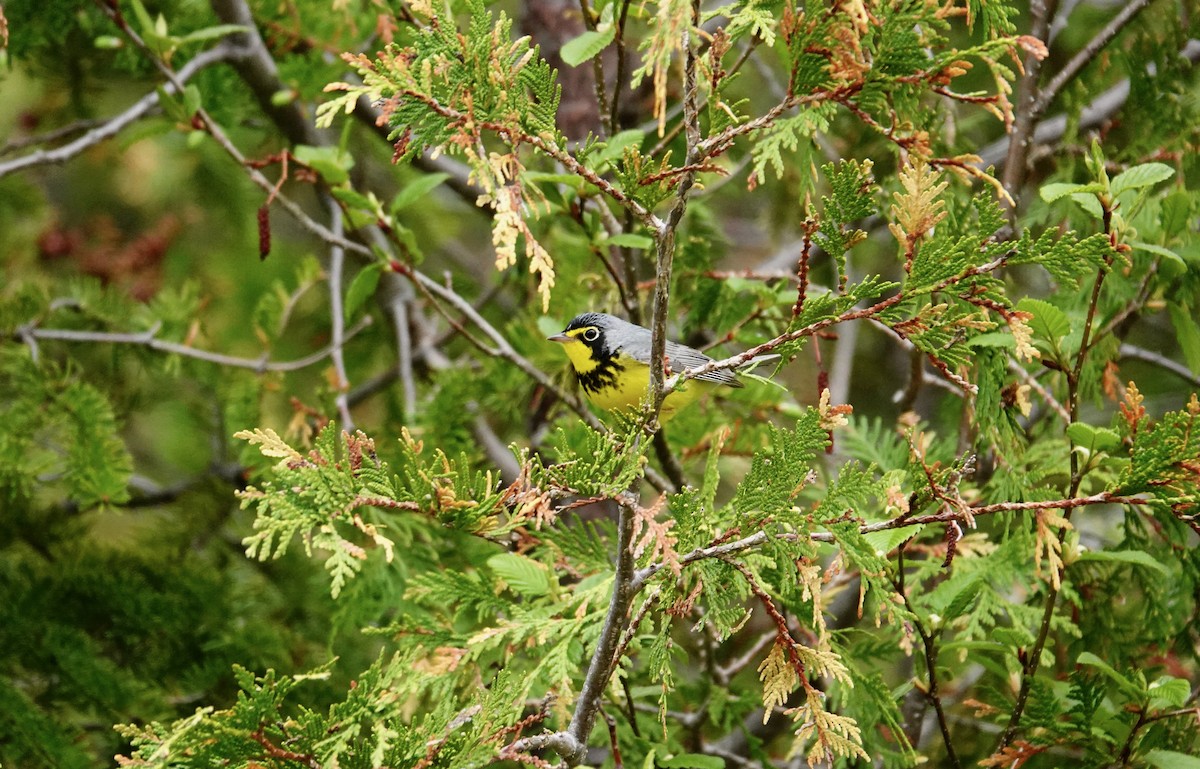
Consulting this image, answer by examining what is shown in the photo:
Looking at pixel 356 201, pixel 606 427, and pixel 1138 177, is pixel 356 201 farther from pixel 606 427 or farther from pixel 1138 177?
pixel 1138 177

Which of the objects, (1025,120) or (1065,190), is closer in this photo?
(1065,190)

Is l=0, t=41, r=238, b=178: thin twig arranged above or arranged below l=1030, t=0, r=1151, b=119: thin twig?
above

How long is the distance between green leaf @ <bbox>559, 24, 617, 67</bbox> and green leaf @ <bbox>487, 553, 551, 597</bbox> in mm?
987

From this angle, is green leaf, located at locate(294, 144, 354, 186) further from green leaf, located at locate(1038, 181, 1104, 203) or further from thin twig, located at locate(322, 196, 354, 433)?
green leaf, located at locate(1038, 181, 1104, 203)

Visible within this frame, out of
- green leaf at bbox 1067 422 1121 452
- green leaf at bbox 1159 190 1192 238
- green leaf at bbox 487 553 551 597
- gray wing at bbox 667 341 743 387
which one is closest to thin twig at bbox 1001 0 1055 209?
green leaf at bbox 1159 190 1192 238

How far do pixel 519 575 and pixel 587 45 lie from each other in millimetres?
1047

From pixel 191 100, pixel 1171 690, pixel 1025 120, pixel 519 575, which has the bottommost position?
pixel 1171 690

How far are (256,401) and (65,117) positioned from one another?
2051 mm

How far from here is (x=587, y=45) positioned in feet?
6.34

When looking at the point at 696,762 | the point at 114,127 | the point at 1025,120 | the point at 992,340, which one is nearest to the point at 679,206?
the point at 992,340

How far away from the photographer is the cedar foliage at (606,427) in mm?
1541

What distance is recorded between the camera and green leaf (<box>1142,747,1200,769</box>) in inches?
70.5

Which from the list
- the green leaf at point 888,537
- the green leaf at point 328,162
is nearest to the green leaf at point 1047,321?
the green leaf at point 888,537

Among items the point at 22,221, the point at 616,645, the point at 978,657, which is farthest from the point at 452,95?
the point at 22,221
